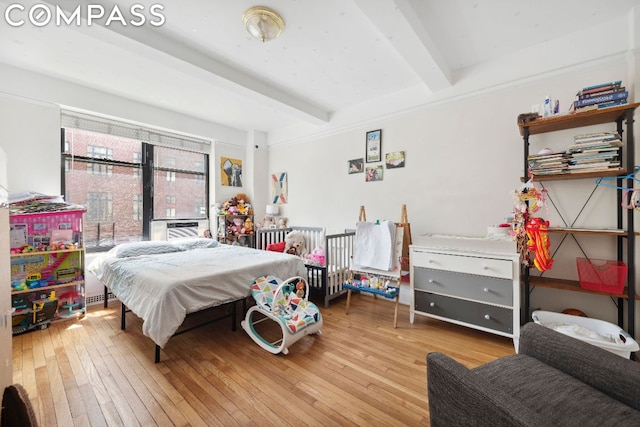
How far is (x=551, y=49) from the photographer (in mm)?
2346

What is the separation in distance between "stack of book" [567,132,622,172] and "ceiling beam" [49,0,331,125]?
112 inches

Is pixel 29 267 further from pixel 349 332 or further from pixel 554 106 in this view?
pixel 554 106

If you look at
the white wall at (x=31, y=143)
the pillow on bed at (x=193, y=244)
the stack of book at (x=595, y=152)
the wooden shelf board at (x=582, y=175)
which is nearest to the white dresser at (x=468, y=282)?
the wooden shelf board at (x=582, y=175)

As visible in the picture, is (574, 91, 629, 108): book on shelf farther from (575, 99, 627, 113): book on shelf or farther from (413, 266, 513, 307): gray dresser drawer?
(413, 266, 513, 307): gray dresser drawer

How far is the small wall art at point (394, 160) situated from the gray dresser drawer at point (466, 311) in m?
1.58

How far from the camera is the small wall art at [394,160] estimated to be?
3.30m

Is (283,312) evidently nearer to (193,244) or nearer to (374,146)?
(193,244)

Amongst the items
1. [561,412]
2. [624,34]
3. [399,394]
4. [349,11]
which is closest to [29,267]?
[399,394]

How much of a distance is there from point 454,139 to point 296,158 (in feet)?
8.24

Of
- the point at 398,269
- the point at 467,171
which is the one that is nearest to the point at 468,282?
the point at 398,269

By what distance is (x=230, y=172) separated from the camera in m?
4.65

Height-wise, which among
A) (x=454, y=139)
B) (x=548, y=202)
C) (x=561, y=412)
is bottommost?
(x=561, y=412)

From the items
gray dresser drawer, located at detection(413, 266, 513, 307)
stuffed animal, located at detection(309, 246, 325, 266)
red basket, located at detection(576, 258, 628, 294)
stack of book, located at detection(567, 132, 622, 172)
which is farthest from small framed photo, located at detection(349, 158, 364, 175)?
red basket, located at detection(576, 258, 628, 294)

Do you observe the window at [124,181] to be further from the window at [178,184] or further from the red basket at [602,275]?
the red basket at [602,275]
